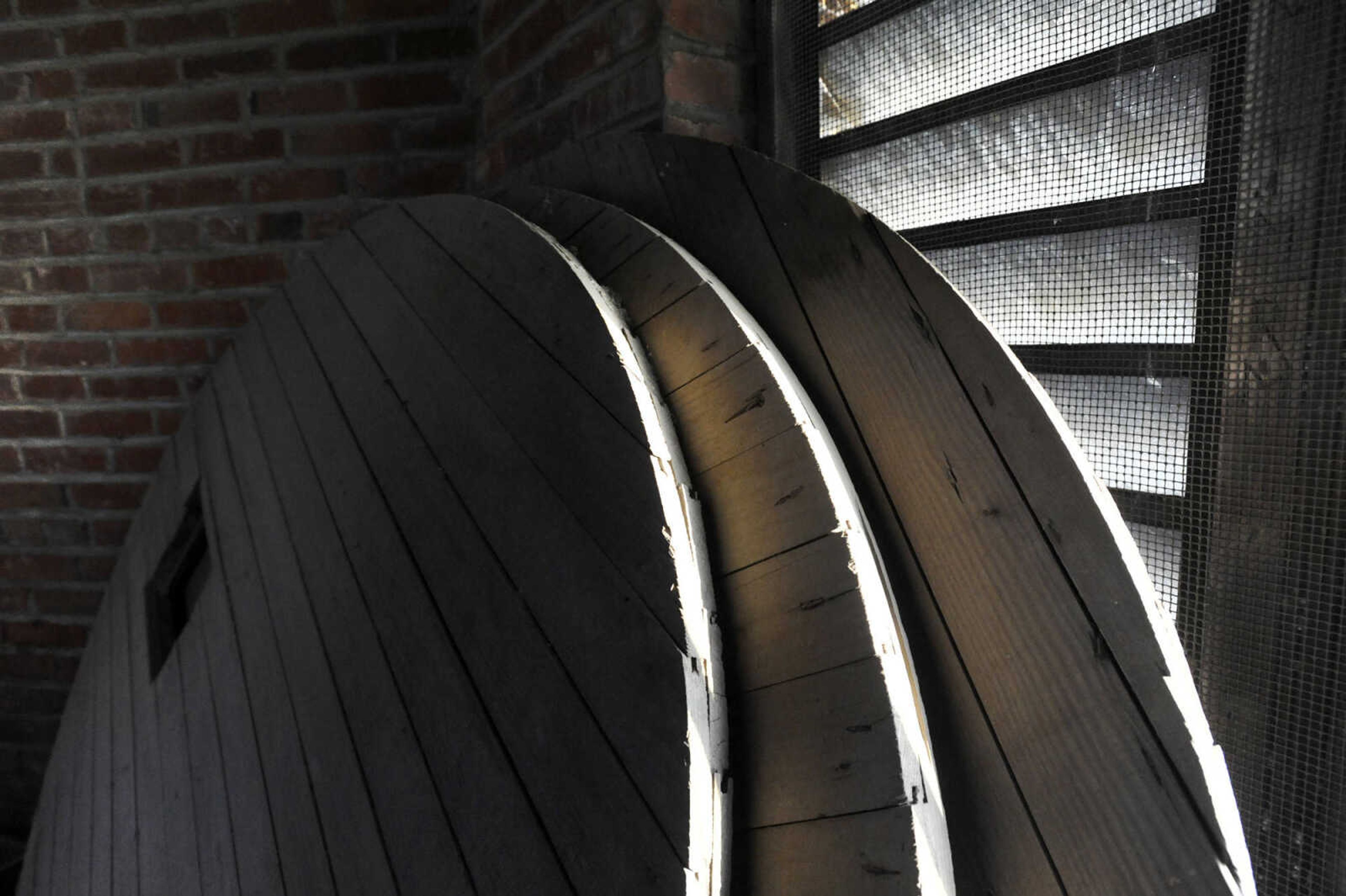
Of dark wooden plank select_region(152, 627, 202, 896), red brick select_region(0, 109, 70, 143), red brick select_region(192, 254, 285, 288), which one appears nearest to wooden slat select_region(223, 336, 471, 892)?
dark wooden plank select_region(152, 627, 202, 896)

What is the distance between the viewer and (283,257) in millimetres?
2209

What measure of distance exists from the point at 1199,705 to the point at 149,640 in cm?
194

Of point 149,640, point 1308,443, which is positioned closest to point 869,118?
point 1308,443

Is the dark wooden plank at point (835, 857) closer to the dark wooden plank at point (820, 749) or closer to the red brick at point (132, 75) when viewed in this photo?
the dark wooden plank at point (820, 749)

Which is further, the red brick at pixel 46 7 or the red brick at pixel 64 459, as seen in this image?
the red brick at pixel 64 459

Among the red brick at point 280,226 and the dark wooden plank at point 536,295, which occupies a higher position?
the red brick at point 280,226

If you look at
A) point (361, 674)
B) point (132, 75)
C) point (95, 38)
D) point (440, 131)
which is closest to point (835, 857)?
point (361, 674)

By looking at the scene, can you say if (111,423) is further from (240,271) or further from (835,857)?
(835,857)

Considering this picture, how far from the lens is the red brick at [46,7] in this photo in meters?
2.17

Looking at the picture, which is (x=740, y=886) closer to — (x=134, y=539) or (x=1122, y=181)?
(x=1122, y=181)

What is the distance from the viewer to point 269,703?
1.27 meters

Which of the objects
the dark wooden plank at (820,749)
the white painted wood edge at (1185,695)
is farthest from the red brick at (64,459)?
the white painted wood edge at (1185,695)

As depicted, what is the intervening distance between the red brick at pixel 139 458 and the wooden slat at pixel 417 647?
3.25ft

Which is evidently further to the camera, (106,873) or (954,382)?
(106,873)
